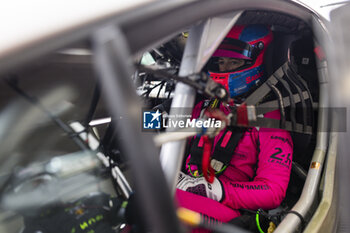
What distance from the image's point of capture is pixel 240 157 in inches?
48.1

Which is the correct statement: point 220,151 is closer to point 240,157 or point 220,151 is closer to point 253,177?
point 240,157

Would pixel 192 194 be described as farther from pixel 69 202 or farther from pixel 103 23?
pixel 103 23

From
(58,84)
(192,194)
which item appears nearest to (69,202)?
(58,84)

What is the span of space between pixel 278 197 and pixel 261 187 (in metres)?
0.09

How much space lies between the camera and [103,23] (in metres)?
0.39

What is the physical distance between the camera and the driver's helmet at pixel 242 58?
1213 mm

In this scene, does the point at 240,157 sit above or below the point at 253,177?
above

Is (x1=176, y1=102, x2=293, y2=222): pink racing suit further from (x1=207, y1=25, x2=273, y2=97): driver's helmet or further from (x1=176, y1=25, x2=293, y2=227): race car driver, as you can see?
(x1=207, y1=25, x2=273, y2=97): driver's helmet

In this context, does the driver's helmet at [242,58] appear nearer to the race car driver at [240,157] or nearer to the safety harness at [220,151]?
the race car driver at [240,157]

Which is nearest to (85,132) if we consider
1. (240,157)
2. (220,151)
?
(220,151)

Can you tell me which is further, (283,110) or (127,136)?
(283,110)

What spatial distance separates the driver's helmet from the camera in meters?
1.21

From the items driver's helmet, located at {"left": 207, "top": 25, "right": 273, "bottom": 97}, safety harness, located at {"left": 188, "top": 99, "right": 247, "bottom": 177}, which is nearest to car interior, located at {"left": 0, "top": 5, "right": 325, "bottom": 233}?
driver's helmet, located at {"left": 207, "top": 25, "right": 273, "bottom": 97}

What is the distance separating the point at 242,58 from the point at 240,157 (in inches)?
19.5
